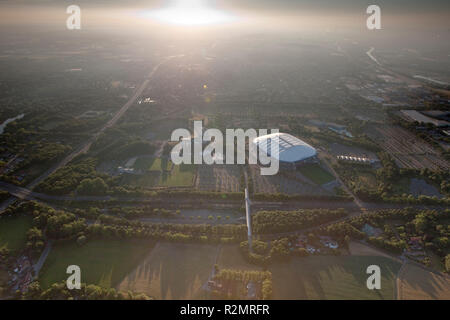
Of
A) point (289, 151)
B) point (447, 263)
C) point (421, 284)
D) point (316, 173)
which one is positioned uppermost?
point (289, 151)

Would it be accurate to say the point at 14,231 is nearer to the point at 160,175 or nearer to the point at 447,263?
the point at 160,175

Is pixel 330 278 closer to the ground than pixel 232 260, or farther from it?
closer to the ground

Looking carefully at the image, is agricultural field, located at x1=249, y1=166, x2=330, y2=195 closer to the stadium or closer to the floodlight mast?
the stadium

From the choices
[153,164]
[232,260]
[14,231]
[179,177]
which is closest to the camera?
[232,260]

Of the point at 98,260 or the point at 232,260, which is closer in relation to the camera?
the point at 232,260

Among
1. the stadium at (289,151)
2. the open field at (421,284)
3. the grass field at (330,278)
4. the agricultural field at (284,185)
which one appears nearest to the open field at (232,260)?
the grass field at (330,278)

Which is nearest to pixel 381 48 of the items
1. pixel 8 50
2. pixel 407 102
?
pixel 407 102

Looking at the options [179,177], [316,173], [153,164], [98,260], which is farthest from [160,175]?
[316,173]

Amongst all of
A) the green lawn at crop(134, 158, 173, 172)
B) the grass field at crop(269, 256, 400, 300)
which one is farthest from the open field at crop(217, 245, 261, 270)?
the green lawn at crop(134, 158, 173, 172)
